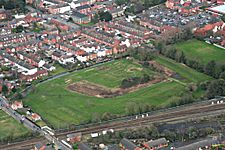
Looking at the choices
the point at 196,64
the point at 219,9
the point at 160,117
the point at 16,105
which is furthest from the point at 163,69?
the point at 219,9

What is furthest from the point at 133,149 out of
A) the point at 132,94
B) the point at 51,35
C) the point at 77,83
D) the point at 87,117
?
the point at 51,35

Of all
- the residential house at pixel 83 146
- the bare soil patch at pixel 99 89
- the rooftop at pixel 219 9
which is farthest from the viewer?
the rooftop at pixel 219 9

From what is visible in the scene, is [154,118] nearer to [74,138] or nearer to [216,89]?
[216,89]

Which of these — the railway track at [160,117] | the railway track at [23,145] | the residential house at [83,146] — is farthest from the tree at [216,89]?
the railway track at [23,145]

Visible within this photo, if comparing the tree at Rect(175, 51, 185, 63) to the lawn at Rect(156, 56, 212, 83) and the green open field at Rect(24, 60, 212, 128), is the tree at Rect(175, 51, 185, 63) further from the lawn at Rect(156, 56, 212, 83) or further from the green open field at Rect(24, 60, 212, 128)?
the green open field at Rect(24, 60, 212, 128)

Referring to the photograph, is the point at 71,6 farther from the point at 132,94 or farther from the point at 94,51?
the point at 132,94

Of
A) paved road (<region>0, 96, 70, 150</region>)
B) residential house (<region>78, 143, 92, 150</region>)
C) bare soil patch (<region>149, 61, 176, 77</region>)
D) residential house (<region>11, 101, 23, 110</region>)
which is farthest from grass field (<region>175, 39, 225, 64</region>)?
residential house (<region>78, 143, 92, 150</region>)

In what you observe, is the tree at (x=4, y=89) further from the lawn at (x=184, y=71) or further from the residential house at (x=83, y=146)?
the lawn at (x=184, y=71)
